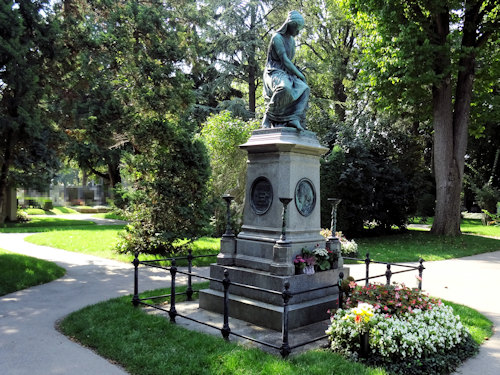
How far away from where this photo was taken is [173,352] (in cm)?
523

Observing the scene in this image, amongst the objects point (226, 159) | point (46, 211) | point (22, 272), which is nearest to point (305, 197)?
point (22, 272)

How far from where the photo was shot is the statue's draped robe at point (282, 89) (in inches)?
289

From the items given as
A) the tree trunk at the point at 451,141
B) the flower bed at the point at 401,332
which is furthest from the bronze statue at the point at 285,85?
the tree trunk at the point at 451,141

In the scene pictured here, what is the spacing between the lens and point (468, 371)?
4.95m

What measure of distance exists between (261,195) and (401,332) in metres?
3.22

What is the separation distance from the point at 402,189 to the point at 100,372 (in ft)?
58.2

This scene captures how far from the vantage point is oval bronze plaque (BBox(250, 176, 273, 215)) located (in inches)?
282

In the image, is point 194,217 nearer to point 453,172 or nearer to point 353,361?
point 353,361

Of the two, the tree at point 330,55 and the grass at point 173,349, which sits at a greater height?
the tree at point 330,55

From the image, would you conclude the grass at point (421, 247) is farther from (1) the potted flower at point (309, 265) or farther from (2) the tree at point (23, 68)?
(2) the tree at point (23, 68)

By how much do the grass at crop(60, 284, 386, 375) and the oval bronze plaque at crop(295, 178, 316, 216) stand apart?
8.43 ft

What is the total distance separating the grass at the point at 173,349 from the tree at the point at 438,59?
12563mm

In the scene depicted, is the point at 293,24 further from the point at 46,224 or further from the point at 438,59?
the point at 46,224

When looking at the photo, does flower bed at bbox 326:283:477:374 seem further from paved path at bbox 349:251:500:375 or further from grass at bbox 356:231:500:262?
grass at bbox 356:231:500:262
